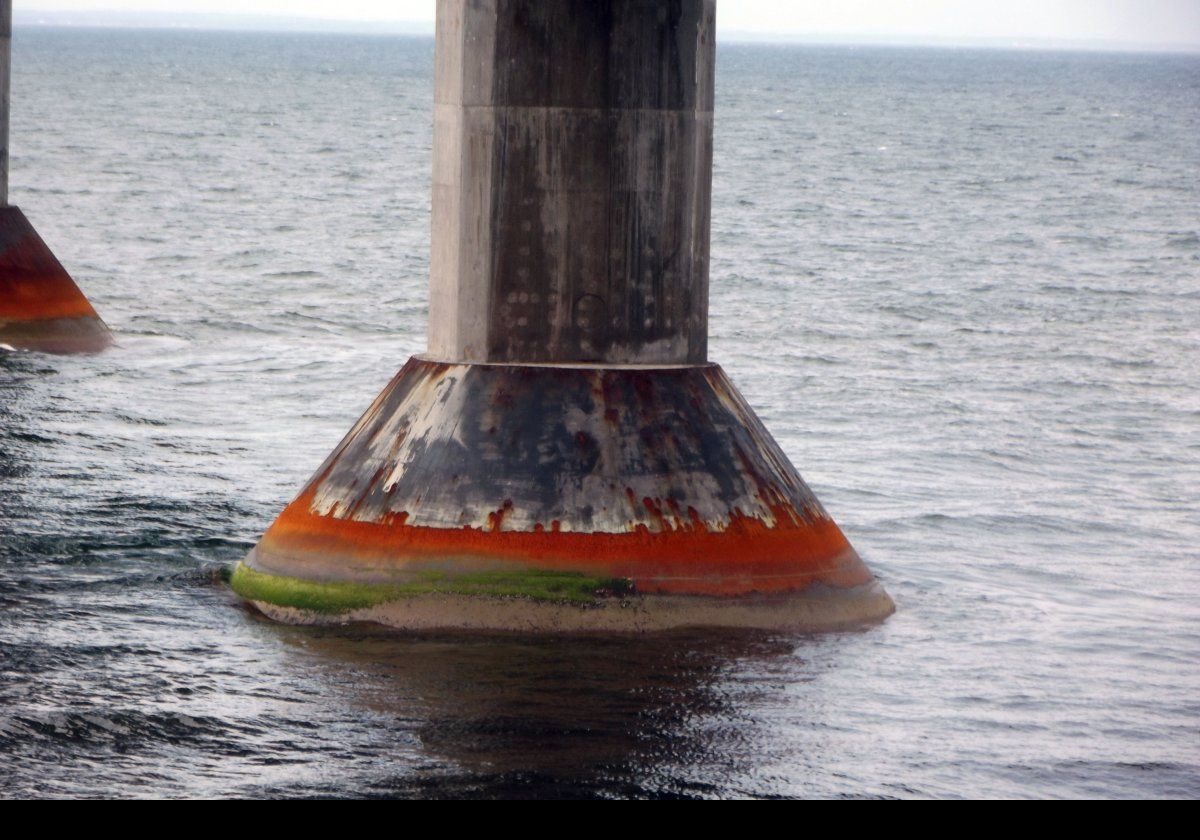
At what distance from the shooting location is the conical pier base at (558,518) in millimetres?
11883

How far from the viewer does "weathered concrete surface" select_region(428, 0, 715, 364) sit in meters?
12.3

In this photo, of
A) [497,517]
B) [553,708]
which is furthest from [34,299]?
[553,708]

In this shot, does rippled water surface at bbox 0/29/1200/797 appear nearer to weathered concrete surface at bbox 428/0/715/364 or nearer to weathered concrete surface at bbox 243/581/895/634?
weathered concrete surface at bbox 243/581/895/634

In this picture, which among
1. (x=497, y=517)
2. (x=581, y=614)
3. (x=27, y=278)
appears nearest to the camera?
(x=581, y=614)

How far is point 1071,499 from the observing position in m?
17.8

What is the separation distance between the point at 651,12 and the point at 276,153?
71.0 metres

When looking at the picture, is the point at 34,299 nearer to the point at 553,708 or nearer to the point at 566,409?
the point at 566,409

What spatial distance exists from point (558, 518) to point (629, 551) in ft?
1.49

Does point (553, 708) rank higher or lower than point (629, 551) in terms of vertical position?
lower

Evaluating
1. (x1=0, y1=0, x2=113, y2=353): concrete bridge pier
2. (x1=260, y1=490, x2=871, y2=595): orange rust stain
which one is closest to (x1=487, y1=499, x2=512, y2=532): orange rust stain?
(x1=260, y1=490, x2=871, y2=595): orange rust stain

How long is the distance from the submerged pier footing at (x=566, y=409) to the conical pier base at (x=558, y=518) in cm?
1

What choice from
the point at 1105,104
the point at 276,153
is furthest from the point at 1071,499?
the point at 1105,104

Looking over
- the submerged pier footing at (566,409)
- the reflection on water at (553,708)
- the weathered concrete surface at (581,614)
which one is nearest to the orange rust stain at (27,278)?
the submerged pier footing at (566,409)

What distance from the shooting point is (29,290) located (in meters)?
25.5
